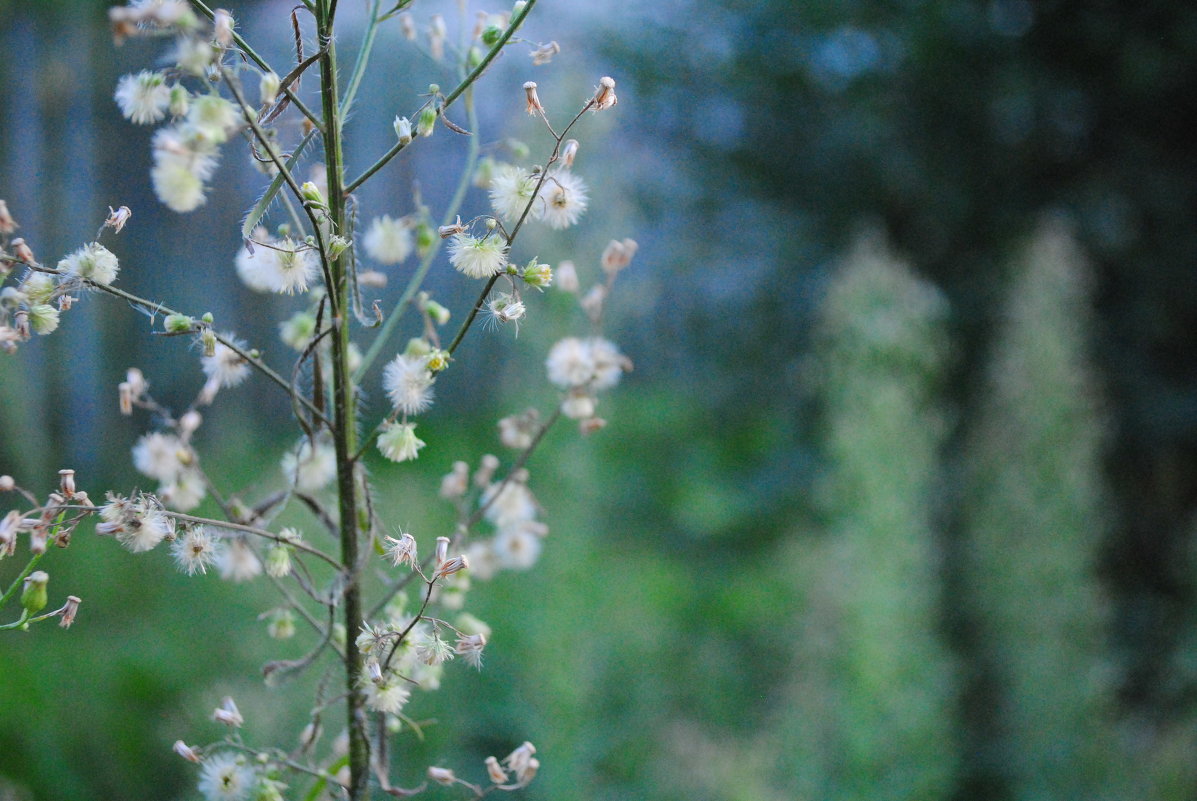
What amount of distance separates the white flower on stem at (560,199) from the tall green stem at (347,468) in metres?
0.08

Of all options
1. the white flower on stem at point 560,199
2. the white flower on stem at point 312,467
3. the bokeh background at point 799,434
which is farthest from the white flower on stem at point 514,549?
the bokeh background at point 799,434

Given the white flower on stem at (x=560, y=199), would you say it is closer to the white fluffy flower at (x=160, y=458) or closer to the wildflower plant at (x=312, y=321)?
the wildflower plant at (x=312, y=321)

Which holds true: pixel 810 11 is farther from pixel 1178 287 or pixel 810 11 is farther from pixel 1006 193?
pixel 1178 287

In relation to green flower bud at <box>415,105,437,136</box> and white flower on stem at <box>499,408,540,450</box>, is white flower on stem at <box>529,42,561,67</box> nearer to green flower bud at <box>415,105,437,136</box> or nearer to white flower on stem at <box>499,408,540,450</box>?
green flower bud at <box>415,105,437,136</box>

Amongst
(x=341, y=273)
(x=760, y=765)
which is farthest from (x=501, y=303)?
→ (x=760, y=765)

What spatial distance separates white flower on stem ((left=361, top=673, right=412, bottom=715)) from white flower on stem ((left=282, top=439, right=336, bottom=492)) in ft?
0.40

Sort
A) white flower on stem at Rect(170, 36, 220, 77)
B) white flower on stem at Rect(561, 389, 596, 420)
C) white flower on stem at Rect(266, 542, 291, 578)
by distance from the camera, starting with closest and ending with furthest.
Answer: white flower on stem at Rect(170, 36, 220, 77)
white flower on stem at Rect(266, 542, 291, 578)
white flower on stem at Rect(561, 389, 596, 420)

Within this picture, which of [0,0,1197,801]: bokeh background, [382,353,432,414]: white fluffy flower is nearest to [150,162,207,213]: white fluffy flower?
[382,353,432,414]: white fluffy flower

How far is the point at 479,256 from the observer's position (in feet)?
1.17

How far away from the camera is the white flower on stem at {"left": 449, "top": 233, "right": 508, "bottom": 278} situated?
36 cm

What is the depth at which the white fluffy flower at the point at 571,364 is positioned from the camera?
1.66 ft

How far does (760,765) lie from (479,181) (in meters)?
1.06

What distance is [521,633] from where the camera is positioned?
1.63m

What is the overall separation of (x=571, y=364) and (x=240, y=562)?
207mm
